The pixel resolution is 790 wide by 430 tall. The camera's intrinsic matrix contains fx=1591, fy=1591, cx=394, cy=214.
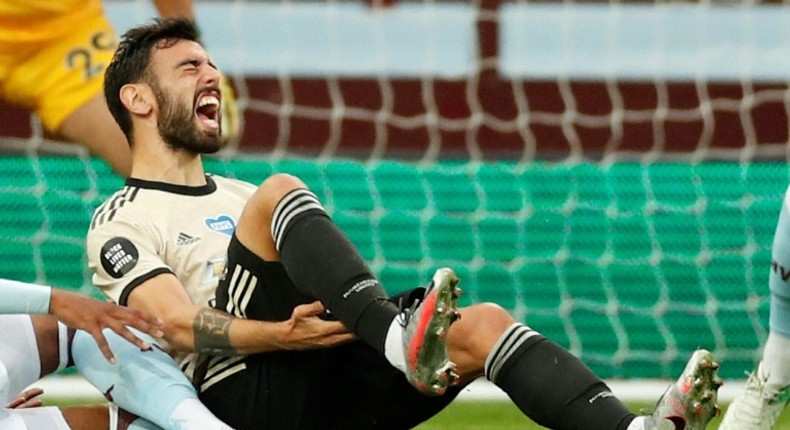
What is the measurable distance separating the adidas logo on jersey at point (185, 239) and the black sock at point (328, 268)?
0.39m

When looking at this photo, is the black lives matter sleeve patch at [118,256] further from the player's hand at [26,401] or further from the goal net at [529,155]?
the goal net at [529,155]

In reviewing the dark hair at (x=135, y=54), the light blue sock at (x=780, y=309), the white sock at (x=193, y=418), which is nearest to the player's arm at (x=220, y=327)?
the white sock at (x=193, y=418)

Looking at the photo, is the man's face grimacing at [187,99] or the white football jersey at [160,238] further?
the man's face grimacing at [187,99]

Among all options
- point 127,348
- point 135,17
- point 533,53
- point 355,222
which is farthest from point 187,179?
point 533,53

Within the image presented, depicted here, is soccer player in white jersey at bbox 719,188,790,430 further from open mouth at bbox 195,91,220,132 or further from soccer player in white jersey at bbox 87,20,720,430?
open mouth at bbox 195,91,220,132

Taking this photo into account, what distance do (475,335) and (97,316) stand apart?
0.73 metres

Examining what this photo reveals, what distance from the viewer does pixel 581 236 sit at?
21.1ft

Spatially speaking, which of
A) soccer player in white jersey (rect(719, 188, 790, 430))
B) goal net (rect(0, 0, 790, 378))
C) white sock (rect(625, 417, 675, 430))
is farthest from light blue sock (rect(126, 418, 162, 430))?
goal net (rect(0, 0, 790, 378))

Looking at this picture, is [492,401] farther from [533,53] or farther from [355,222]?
[533,53]

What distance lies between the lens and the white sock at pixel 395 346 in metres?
2.92

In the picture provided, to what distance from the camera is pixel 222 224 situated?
3.63 m

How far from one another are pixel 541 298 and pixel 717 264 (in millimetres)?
724

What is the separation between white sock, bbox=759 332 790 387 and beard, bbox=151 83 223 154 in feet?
4.34

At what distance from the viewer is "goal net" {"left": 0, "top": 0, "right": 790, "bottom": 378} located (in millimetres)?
6383
